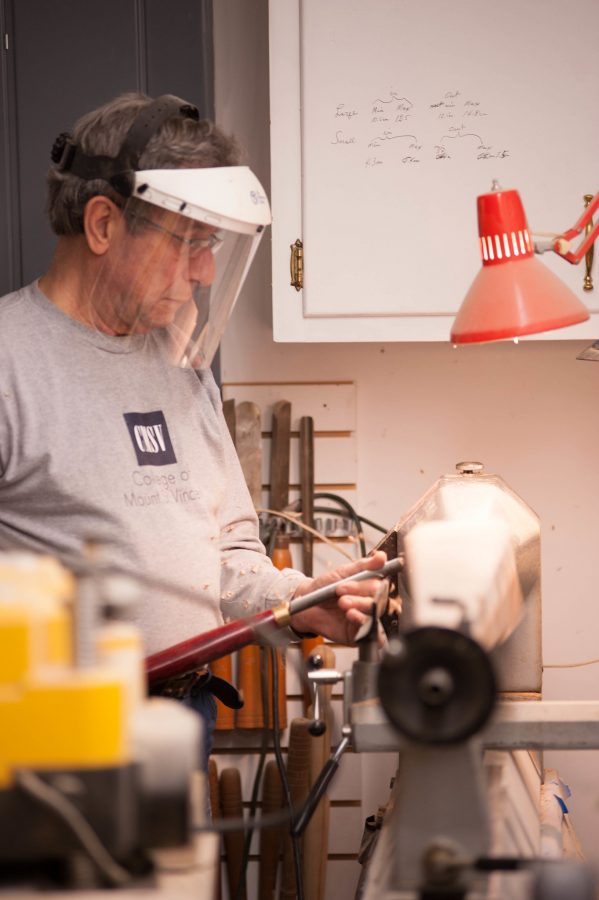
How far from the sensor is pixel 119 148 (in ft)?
4.75

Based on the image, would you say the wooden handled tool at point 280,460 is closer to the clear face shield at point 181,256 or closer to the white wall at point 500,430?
the white wall at point 500,430

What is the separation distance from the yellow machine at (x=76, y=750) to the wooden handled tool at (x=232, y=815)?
1705mm

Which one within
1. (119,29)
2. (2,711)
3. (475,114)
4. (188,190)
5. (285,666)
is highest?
(119,29)

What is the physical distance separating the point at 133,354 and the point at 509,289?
57 centimetres

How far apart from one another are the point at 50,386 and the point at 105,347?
0.11 meters

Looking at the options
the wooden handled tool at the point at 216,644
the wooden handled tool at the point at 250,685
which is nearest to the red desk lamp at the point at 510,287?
the wooden handled tool at the point at 216,644

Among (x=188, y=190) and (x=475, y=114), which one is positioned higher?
(x=475, y=114)

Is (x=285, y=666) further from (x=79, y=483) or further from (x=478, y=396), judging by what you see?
(x=79, y=483)

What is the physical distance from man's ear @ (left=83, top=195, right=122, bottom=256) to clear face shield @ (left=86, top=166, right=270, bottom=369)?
0.01 m

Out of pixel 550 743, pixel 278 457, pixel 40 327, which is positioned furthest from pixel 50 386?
pixel 278 457

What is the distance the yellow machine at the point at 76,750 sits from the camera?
687mm

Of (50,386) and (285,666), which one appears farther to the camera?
(285,666)

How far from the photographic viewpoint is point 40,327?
152 centimetres

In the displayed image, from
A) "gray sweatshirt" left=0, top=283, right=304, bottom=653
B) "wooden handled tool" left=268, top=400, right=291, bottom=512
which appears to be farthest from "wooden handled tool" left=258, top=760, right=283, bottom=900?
"gray sweatshirt" left=0, top=283, right=304, bottom=653
